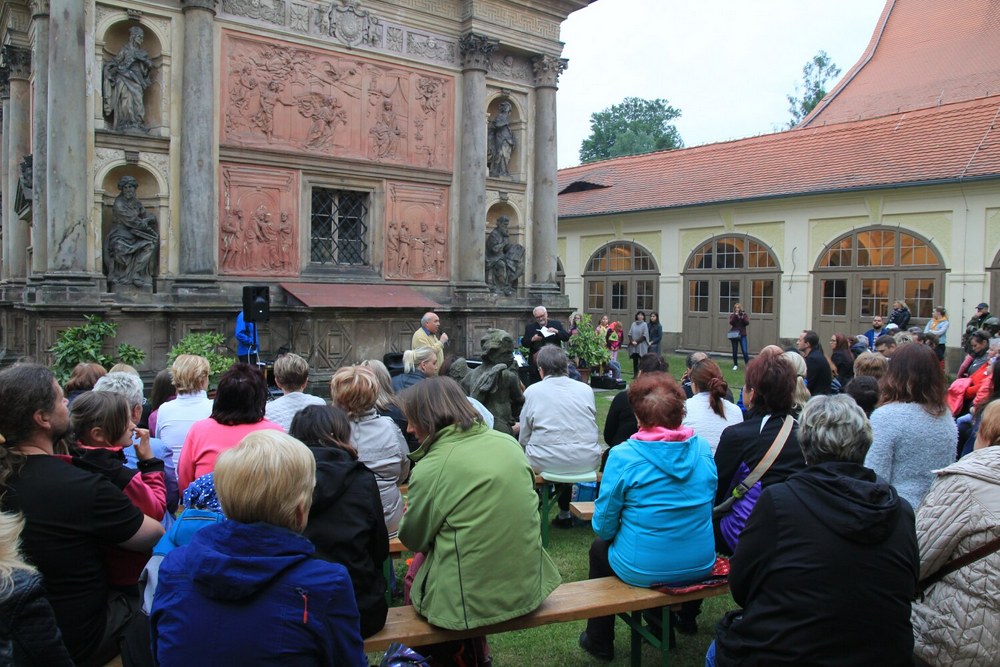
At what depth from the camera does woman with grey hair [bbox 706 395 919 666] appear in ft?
8.87

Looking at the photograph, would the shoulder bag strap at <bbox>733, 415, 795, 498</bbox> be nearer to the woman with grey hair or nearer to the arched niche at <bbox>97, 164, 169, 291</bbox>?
the woman with grey hair

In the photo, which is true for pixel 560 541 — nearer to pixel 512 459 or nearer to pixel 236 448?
pixel 512 459

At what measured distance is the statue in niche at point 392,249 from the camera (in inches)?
585

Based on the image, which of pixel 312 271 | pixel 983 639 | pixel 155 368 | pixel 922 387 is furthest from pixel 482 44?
pixel 983 639

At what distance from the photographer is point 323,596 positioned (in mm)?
2240

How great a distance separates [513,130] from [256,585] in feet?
50.6

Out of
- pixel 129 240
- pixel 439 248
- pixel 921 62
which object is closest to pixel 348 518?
pixel 129 240

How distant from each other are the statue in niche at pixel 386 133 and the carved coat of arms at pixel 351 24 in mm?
1176

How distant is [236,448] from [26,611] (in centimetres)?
69

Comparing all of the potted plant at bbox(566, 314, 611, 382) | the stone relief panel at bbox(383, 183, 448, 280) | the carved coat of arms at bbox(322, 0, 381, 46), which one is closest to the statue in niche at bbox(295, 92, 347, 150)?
the carved coat of arms at bbox(322, 0, 381, 46)

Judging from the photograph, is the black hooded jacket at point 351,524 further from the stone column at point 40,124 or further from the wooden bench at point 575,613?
the stone column at point 40,124

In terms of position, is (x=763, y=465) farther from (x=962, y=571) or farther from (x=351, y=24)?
(x=351, y=24)

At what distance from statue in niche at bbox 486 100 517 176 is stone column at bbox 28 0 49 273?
26.2 feet

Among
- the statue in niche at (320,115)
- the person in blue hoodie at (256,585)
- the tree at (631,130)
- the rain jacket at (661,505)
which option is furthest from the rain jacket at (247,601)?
the tree at (631,130)
